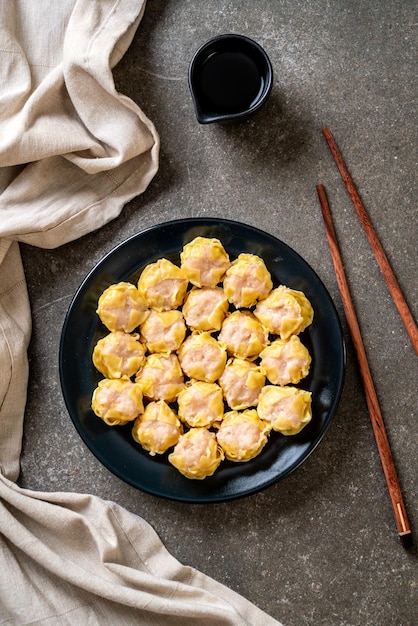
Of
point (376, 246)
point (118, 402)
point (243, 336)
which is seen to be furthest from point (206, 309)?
point (376, 246)

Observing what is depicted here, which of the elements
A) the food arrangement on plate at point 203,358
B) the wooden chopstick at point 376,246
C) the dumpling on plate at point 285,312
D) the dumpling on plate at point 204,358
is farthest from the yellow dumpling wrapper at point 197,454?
the wooden chopstick at point 376,246

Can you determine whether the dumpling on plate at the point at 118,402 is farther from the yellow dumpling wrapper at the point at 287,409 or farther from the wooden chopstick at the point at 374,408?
the wooden chopstick at the point at 374,408

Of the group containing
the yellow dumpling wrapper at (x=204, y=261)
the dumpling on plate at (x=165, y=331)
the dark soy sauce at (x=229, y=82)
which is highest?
the dark soy sauce at (x=229, y=82)

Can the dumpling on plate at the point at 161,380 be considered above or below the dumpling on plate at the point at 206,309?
below

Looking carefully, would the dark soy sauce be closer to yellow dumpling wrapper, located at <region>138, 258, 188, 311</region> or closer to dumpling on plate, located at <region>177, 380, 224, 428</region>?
yellow dumpling wrapper, located at <region>138, 258, 188, 311</region>

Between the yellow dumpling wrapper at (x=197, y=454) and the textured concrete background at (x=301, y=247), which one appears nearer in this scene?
the yellow dumpling wrapper at (x=197, y=454)

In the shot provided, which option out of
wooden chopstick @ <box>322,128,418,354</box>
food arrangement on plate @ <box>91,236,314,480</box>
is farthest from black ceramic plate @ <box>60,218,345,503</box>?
wooden chopstick @ <box>322,128,418,354</box>
